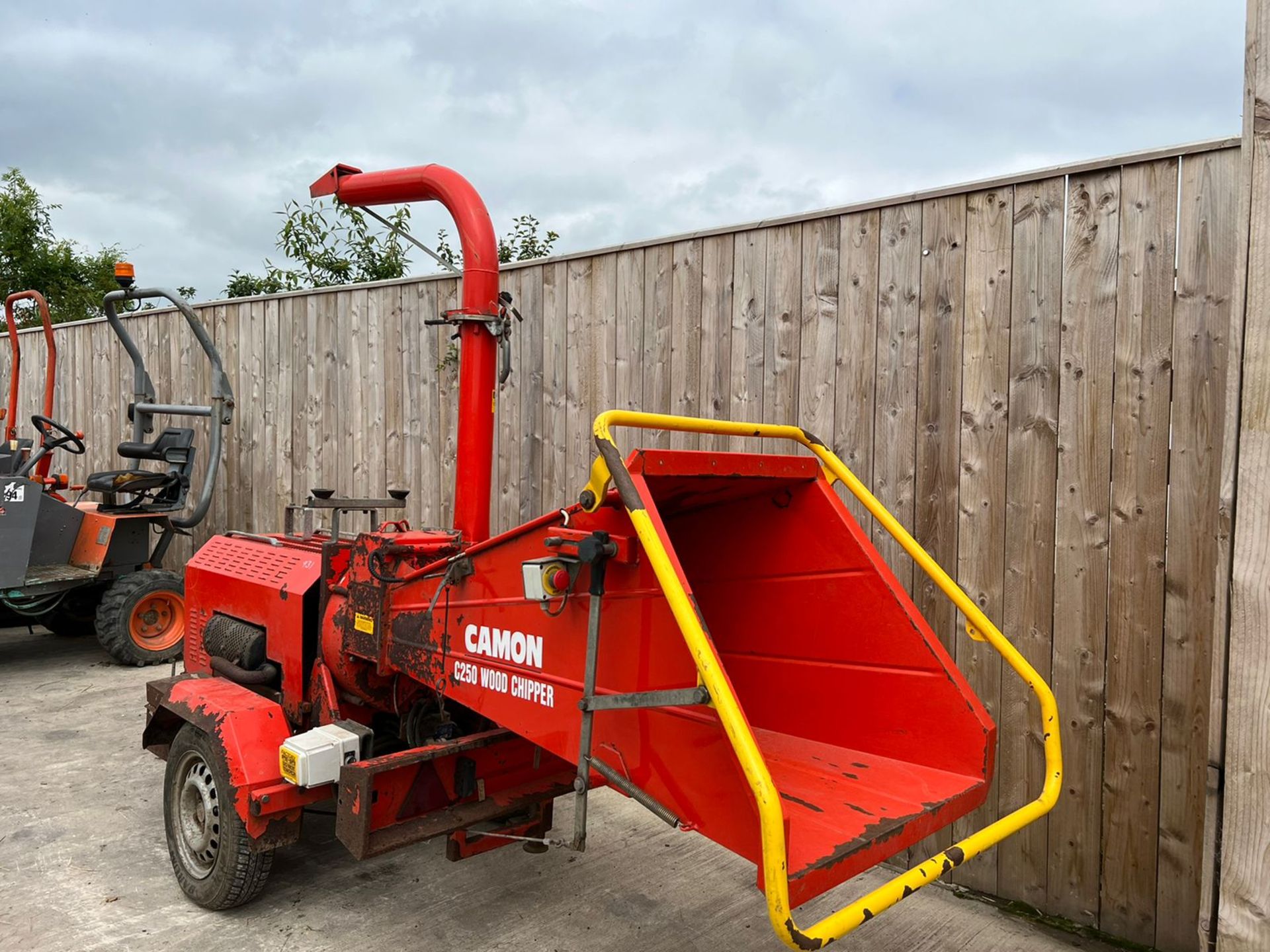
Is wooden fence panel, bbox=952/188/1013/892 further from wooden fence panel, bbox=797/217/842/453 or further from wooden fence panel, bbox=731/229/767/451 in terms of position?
wooden fence panel, bbox=731/229/767/451

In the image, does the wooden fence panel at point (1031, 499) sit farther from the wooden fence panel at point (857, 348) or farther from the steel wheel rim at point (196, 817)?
the steel wheel rim at point (196, 817)

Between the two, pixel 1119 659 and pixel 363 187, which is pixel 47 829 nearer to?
pixel 363 187

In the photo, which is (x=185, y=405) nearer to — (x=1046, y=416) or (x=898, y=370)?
(x=898, y=370)

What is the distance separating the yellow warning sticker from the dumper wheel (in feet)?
0.70

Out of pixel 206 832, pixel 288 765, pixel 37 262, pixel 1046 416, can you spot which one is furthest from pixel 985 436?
pixel 37 262

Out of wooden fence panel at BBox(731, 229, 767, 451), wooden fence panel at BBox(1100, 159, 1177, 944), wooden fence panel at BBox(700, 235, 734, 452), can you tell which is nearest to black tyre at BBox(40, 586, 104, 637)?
wooden fence panel at BBox(700, 235, 734, 452)

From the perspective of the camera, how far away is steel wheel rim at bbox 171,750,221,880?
3.18 metres

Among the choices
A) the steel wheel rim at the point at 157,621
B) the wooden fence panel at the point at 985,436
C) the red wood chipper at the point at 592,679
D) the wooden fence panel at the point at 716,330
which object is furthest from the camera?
the steel wheel rim at the point at 157,621

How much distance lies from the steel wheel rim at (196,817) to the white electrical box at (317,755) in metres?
0.41

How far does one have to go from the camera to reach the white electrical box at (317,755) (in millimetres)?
2871

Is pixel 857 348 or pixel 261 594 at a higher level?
pixel 857 348

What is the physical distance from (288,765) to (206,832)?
1.94ft

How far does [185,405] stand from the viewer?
23.1ft

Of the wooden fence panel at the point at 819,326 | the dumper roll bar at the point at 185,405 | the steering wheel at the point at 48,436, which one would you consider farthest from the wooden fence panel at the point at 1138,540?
the steering wheel at the point at 48,436
